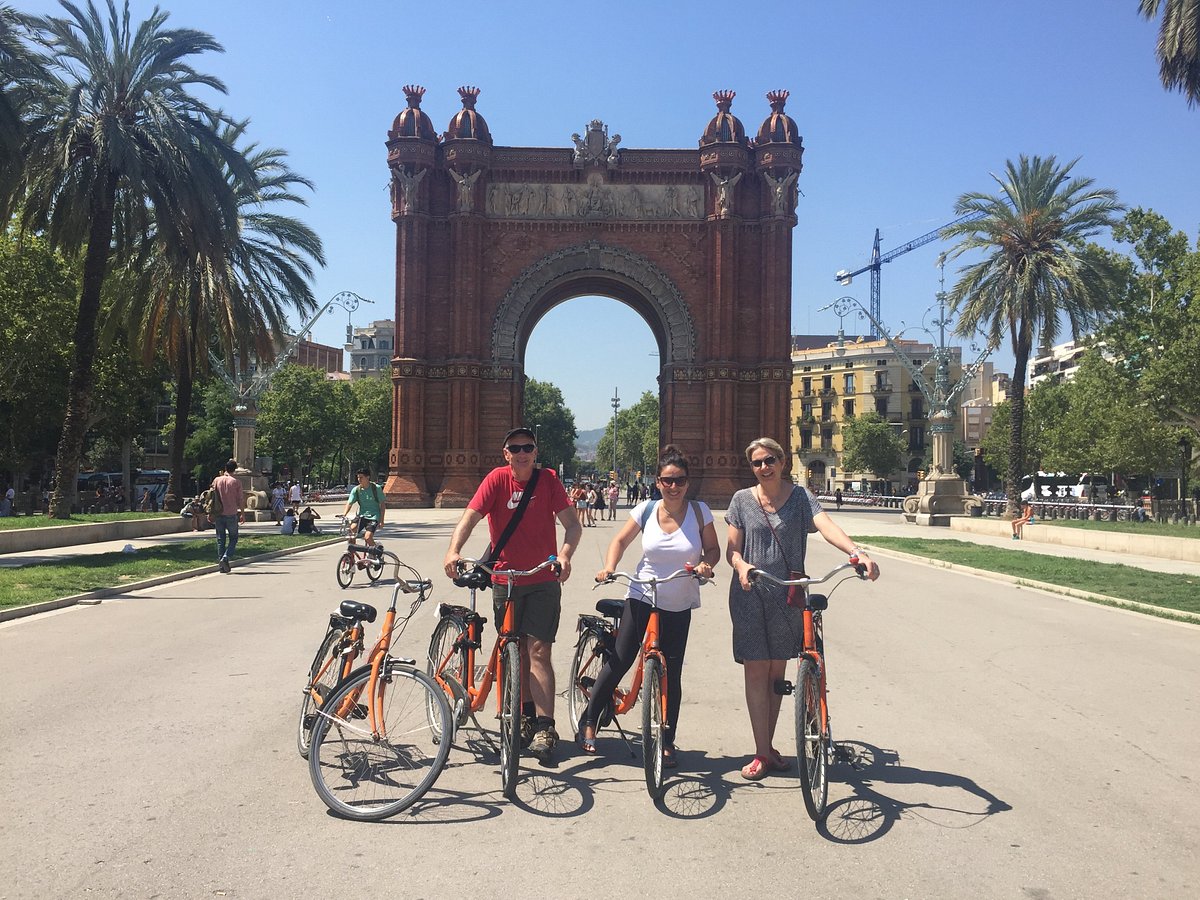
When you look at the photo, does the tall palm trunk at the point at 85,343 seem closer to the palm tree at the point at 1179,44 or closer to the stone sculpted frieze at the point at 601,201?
the palm tree at the point at 1179,44

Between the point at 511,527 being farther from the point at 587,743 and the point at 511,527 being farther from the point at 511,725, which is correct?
the point at 587,743

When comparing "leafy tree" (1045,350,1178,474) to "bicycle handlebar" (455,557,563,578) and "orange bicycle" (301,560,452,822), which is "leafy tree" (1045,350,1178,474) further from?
"orange bicycle" (301,560,452,822)

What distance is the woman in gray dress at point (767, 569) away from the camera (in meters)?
5.38

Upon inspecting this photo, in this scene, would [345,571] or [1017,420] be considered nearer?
[345,571]

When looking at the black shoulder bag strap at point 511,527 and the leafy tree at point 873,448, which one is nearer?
the black shoulder bag strap at point 511,527

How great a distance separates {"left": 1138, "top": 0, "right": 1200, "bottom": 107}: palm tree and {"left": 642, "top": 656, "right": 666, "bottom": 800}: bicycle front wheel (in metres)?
17.0

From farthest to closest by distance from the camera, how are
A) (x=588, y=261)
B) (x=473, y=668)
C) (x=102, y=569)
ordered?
(x=588, y=261)
(x=102, y=569)
(x=473, y=668)

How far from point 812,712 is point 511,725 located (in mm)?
1525

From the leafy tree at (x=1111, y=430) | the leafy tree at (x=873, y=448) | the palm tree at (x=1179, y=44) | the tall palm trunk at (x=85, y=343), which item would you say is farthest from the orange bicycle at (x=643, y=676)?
the leafy tree at (x=873, y=448)

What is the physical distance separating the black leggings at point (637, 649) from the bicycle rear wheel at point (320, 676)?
4.93ft

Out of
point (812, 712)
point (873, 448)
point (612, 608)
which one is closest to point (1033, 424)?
point (873, 448)

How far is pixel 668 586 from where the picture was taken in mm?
5703

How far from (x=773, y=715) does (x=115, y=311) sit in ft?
90.4

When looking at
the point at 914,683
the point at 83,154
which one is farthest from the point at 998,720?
the point at 83,154
